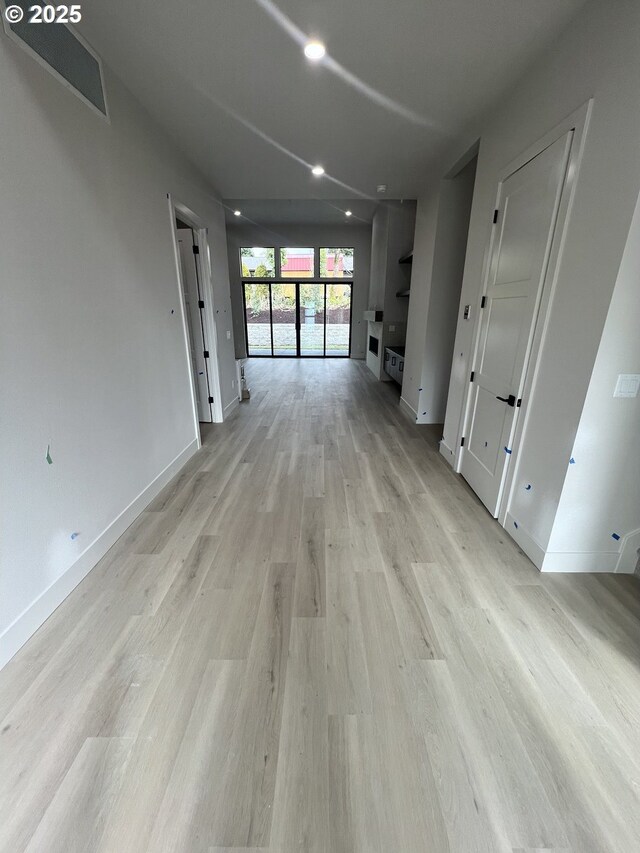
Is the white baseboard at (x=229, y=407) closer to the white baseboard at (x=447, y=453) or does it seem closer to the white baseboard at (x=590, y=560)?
the white baseboard at (x=447, y=453)

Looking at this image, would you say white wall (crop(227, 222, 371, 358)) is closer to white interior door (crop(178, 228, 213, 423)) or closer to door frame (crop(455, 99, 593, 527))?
white interior door (crop(178, 228, 213, 423))

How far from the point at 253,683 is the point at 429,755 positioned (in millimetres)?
693

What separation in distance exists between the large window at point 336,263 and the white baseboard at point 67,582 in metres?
8.03

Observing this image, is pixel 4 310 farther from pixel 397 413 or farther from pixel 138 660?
pixel 397 413

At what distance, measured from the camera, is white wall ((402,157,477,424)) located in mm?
3783

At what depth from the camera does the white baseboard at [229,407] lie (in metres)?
4.76

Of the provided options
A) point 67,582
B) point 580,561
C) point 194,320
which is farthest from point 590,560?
point 194,320

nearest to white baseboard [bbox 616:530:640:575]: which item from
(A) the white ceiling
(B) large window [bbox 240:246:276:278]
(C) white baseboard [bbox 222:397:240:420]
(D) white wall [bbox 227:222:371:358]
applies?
(A) the white ceiling

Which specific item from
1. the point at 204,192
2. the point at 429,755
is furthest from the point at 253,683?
the point at 204,192

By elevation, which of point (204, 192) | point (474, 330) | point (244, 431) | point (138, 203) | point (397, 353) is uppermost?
point (204, 192)

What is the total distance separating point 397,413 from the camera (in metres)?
5.03

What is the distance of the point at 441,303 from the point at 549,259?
2278 millimetres

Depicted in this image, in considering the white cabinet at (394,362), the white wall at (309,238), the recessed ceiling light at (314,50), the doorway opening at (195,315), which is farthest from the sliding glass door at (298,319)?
the recessed ceiling light at (314,50)

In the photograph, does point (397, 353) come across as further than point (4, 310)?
Yes
